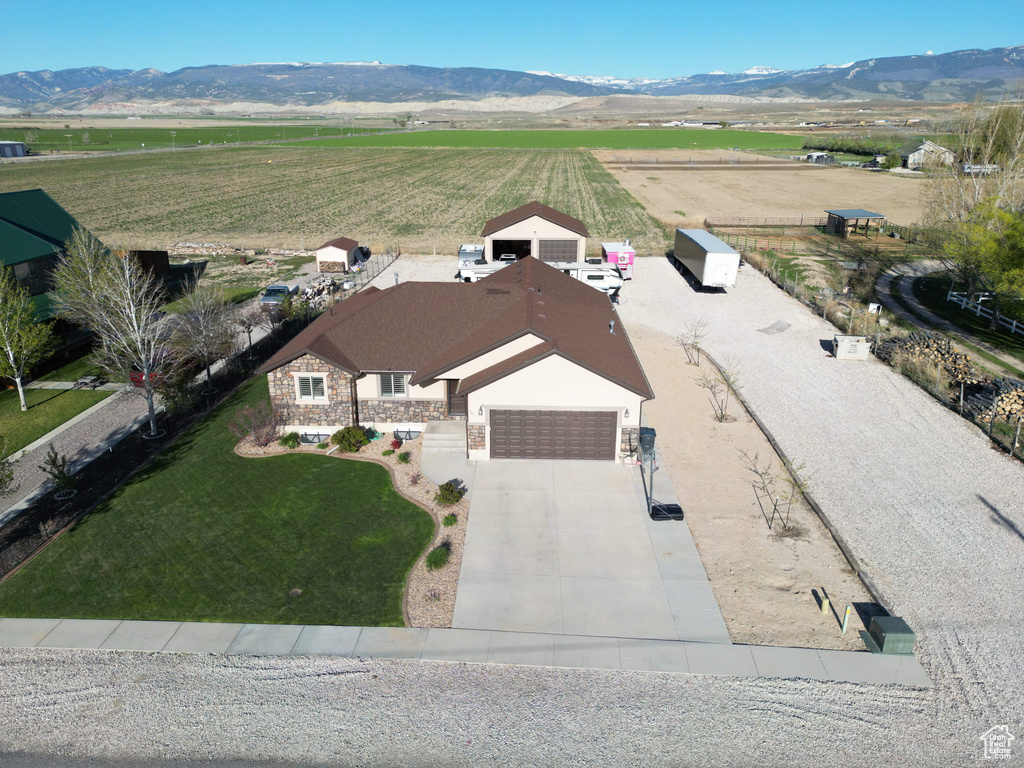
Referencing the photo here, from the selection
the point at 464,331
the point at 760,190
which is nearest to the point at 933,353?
the point at 464,331

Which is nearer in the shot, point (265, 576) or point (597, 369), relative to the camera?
point (265, 576)

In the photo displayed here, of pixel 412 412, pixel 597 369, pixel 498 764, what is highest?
pixel 597 369

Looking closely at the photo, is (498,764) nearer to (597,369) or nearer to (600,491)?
(600,491)

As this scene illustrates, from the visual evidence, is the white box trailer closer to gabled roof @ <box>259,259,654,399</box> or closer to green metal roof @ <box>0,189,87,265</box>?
gabled roof @ <box>259,259,654,399</box>

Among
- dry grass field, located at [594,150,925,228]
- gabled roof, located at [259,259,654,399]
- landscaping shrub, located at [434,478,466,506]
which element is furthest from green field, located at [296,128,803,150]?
landscaping shrub, located at [434,478,466,506]

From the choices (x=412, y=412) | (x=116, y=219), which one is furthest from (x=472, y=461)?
(x=116, y=219)

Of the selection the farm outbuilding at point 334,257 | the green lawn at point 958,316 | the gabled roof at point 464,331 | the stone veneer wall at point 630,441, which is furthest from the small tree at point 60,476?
the green lawn at point 958,316
